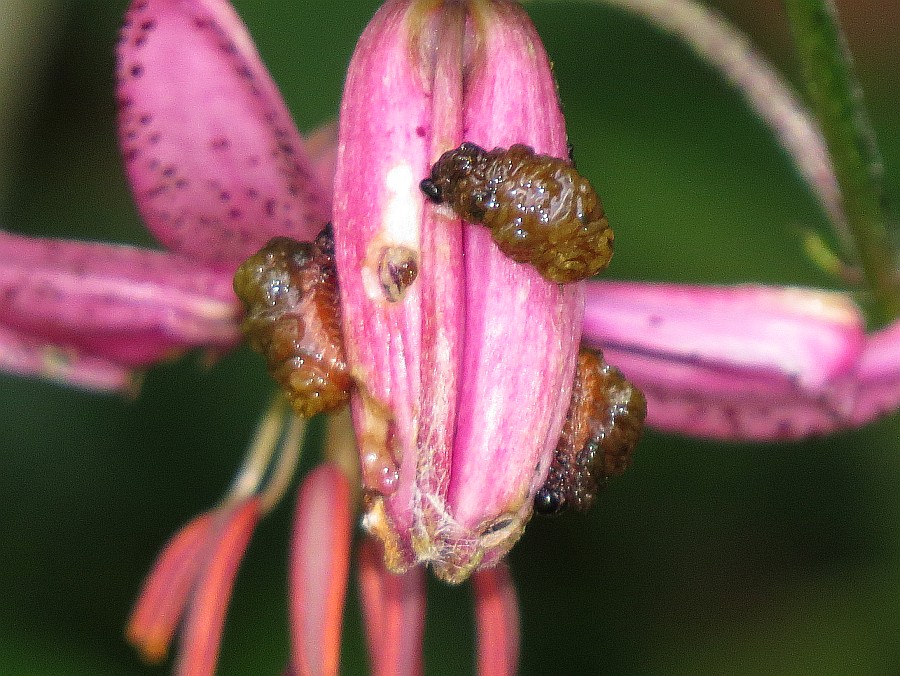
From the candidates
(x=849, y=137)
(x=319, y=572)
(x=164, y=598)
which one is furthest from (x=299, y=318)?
(x=849, y=137)

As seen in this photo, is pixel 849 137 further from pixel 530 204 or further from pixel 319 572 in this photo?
pixel 319 572

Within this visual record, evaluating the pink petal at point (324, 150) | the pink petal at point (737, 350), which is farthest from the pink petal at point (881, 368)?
the pink petal at point (324, 150)

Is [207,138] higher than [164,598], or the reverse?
[207,138]

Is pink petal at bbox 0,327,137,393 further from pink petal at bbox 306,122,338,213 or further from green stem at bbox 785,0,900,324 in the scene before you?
green stem at bbox 785,0,900,324

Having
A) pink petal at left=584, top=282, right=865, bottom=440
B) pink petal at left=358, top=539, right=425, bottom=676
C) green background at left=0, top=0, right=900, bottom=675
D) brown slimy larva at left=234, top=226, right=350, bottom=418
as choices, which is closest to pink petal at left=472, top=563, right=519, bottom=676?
pink petal at left=358, top=539, right=425, bottom=676

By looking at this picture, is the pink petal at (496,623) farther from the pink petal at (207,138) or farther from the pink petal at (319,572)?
the pink petal at (207,138)
